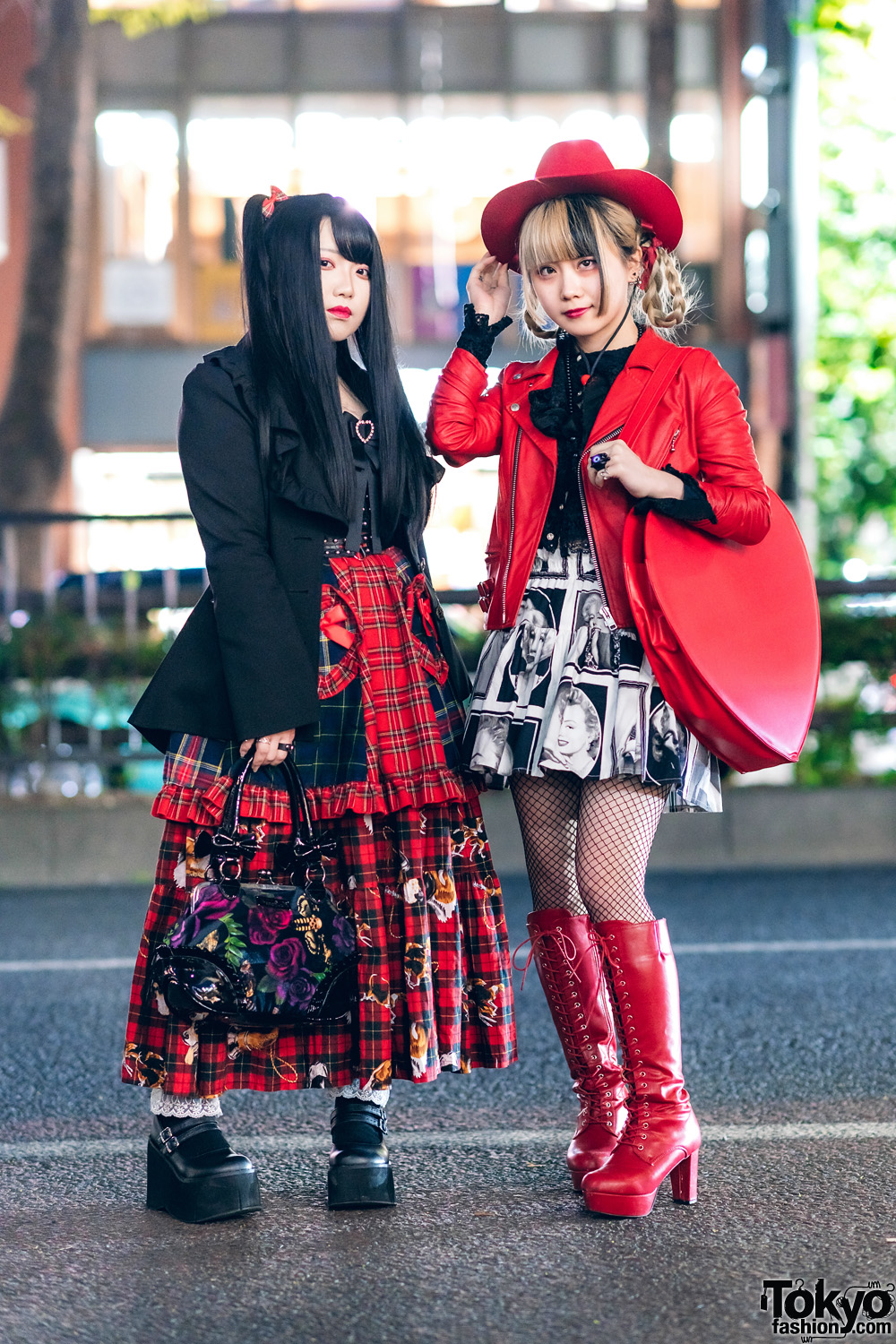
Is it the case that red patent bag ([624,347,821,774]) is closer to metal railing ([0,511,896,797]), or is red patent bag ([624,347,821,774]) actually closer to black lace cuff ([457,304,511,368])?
black lace cuff ([457,304,511,368])

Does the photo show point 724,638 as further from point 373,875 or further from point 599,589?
point 373,875

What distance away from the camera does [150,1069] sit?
2.87 meters

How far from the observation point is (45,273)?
32.6ft

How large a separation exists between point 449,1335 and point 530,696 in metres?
1.18

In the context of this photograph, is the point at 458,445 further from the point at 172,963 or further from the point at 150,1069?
the point at 150,1069

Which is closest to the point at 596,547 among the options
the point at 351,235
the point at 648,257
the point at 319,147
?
the point at 648,257

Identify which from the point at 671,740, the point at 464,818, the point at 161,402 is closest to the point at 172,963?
the point at 464,818

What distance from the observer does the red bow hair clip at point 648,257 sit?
3.00 metres

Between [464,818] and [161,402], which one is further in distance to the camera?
[161,402]

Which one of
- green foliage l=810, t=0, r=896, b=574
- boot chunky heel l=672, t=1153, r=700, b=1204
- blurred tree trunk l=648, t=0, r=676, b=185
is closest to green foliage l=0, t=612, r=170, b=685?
boot chunky heel l=672, t=1153, r=700, b=1204

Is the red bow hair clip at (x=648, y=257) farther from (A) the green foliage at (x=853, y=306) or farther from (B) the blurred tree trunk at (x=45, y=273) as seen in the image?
(A) the green foliage at (x=853, y=306)

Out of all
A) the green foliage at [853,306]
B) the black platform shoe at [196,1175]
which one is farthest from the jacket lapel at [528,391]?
the green foliage at [853,306]

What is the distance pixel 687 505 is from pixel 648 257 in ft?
1.94

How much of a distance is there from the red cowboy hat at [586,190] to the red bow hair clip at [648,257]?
0.03 feet
